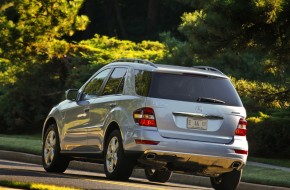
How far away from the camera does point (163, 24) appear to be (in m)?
58.7

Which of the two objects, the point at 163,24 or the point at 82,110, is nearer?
the point at 82,110

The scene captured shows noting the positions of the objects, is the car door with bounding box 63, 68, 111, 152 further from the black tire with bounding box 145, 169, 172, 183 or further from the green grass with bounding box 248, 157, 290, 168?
the green grass with bounding box 248, 157, 290, 168

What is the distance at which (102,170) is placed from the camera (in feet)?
60.4

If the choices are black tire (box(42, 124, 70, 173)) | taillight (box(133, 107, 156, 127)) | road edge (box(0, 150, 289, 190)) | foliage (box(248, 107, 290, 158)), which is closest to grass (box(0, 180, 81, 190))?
taillight (box(133, 107, 156, 127))

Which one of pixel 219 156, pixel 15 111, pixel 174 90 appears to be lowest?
pixel 15 111

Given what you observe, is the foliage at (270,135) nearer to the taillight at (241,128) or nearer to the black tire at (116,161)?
the taillight at (241,128)

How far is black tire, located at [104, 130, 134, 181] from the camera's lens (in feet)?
44.0

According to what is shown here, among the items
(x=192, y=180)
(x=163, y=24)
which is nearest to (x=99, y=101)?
(x=192, y=180)

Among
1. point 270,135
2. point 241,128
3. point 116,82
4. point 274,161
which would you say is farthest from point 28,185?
point 270,135

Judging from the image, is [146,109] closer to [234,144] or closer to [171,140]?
[171,140]

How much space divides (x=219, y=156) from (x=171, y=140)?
2.39 feet

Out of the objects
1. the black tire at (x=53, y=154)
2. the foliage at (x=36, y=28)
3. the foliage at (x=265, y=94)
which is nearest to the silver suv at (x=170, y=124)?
the black tire at (x=53, y=154)

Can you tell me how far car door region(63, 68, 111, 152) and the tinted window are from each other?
1596 millimetres

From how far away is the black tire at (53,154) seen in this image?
15570 millimetres
